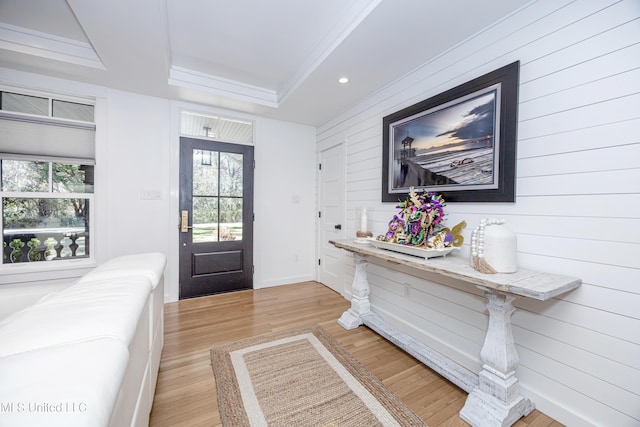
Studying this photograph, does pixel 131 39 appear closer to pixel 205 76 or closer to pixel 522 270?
pixel 205 76

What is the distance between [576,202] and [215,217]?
A: 3.51 m

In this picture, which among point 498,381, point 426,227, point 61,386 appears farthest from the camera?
point 426,227

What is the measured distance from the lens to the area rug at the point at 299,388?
4.94 ft

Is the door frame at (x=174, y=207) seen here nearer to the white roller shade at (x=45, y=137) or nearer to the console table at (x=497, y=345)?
the white roller shade at (x=45, y=137)

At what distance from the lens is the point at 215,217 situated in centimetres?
351

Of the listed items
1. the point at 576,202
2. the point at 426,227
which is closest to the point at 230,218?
the point at 426,227

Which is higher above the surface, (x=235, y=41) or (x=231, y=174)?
(x=235, y=41)

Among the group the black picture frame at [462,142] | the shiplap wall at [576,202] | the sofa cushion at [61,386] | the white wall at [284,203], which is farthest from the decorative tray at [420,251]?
the white wall at [284,203]

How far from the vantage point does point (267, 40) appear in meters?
2.33

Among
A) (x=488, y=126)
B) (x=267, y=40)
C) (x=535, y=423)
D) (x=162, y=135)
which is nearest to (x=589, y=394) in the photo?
(x=535, y=423)

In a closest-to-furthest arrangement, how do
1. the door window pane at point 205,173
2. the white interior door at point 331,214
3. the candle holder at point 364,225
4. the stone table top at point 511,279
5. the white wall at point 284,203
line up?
the stone table top at point 511,279 < the candle holder at point 364,225 < the door window pane at point 205,173 < the white interior door at point 331,214 < the white wall at point 284,203

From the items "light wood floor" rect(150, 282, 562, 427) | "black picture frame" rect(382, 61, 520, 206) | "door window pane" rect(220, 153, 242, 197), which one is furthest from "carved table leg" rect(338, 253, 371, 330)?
"door window pane" rect(220, 153, 242, 197)

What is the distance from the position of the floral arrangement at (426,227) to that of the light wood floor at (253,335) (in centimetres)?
96

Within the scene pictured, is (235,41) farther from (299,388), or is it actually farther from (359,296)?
(299,388)
